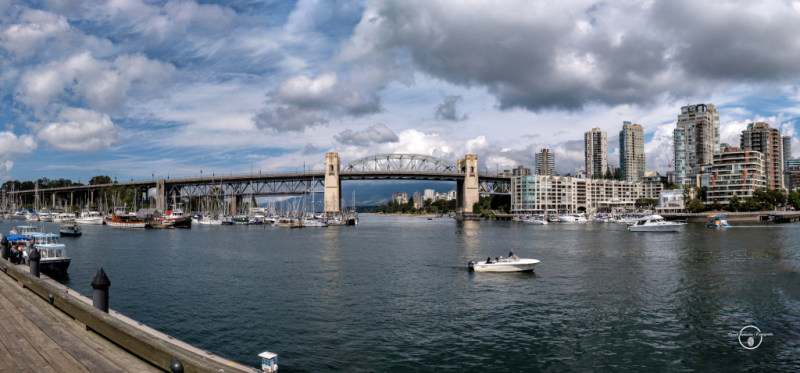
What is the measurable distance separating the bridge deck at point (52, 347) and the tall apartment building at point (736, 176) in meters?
191

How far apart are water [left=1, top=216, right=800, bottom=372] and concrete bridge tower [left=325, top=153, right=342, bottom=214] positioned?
13274 centimetres

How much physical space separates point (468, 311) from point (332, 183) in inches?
6281

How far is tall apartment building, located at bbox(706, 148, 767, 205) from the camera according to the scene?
6181 inches

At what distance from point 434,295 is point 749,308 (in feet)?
52.2

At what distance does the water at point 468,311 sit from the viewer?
15.8m

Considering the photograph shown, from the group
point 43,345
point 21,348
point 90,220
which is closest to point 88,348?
point 43,345

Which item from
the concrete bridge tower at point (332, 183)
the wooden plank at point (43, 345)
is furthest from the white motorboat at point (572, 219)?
the wooden plank at point (43, 345)

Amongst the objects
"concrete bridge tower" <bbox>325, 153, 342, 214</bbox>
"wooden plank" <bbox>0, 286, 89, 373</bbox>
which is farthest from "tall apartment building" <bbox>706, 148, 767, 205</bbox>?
"wooden plank" <bbox>0, 286, 89, 373</bbox>

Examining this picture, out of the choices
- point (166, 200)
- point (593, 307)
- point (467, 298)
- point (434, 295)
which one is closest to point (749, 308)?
point (593, 307)

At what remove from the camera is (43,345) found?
916 cm

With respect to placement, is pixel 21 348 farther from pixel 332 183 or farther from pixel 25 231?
pixel 332 183

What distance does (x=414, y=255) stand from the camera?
47.4 meters

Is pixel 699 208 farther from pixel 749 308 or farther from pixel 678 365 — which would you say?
pixel 678 365

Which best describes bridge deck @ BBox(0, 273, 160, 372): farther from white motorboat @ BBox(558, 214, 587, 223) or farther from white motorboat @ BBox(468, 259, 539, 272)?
white motorboat @ BBox(558, 214, 587, 223)
